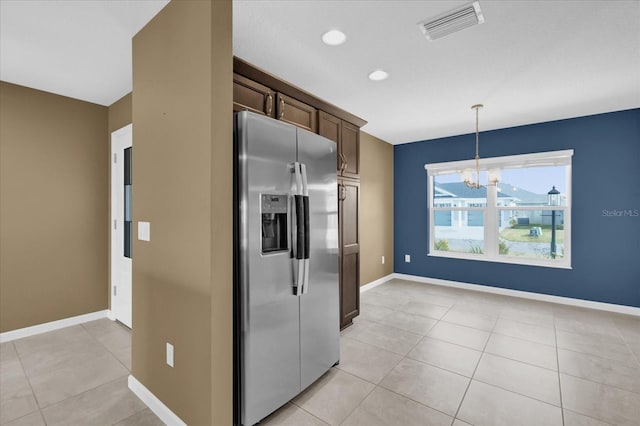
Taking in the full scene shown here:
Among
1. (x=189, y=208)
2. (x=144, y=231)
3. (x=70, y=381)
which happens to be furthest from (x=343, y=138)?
(x=70, y=381)

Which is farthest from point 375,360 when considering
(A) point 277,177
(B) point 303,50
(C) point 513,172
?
(C) point 513,172

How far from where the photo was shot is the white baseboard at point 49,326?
301 centimetres

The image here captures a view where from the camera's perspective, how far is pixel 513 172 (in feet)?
15.5

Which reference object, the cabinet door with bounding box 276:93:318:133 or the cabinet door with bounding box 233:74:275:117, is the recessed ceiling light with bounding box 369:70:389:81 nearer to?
the cabinet door with bounding box 276:93:318:133

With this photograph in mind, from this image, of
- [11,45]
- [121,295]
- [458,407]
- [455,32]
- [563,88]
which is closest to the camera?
[458,407]

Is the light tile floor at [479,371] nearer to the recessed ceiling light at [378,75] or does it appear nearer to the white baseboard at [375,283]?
the white baseboard at [375,283]

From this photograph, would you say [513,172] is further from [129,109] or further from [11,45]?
[11,45]

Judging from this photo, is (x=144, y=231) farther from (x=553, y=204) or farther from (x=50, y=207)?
(x=553, y=204)

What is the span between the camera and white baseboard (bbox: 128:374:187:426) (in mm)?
1834

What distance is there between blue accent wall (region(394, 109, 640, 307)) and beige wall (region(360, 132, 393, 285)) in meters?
1.37

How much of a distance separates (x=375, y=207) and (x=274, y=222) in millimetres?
3486

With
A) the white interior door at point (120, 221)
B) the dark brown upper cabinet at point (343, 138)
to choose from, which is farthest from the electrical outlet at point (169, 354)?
the dark brown upper cabinet at point (343, 138)

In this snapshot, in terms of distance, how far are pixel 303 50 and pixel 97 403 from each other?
3.03m

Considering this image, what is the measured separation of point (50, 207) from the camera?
3258mm
